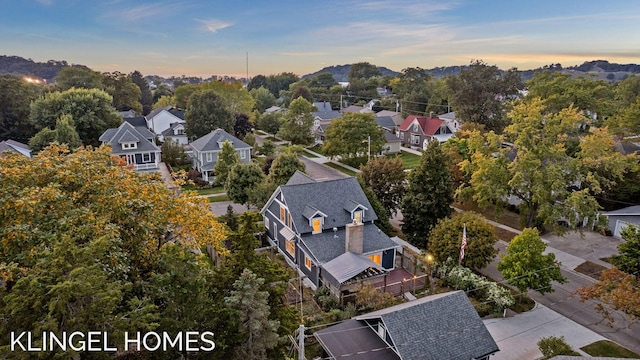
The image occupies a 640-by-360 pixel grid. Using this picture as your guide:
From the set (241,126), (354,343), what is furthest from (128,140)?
(354,343)

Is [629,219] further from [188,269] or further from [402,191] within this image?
[188,269]

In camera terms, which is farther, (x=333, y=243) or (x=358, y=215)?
(x=358, y=215)

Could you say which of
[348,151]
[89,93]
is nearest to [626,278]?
[348,151]

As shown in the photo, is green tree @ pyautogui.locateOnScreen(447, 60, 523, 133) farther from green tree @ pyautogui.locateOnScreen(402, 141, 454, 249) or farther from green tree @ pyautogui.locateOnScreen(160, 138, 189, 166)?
green tree @ pyautogui.locateOnScreen(160, 138, 189, 166)

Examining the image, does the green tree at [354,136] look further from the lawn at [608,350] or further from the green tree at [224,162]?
the lawn at [608,350]

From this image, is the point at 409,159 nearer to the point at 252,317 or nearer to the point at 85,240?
the point at 252,317

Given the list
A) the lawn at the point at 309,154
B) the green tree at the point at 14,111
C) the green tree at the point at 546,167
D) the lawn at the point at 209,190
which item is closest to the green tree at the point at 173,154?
the lawn at the point at 209,190
